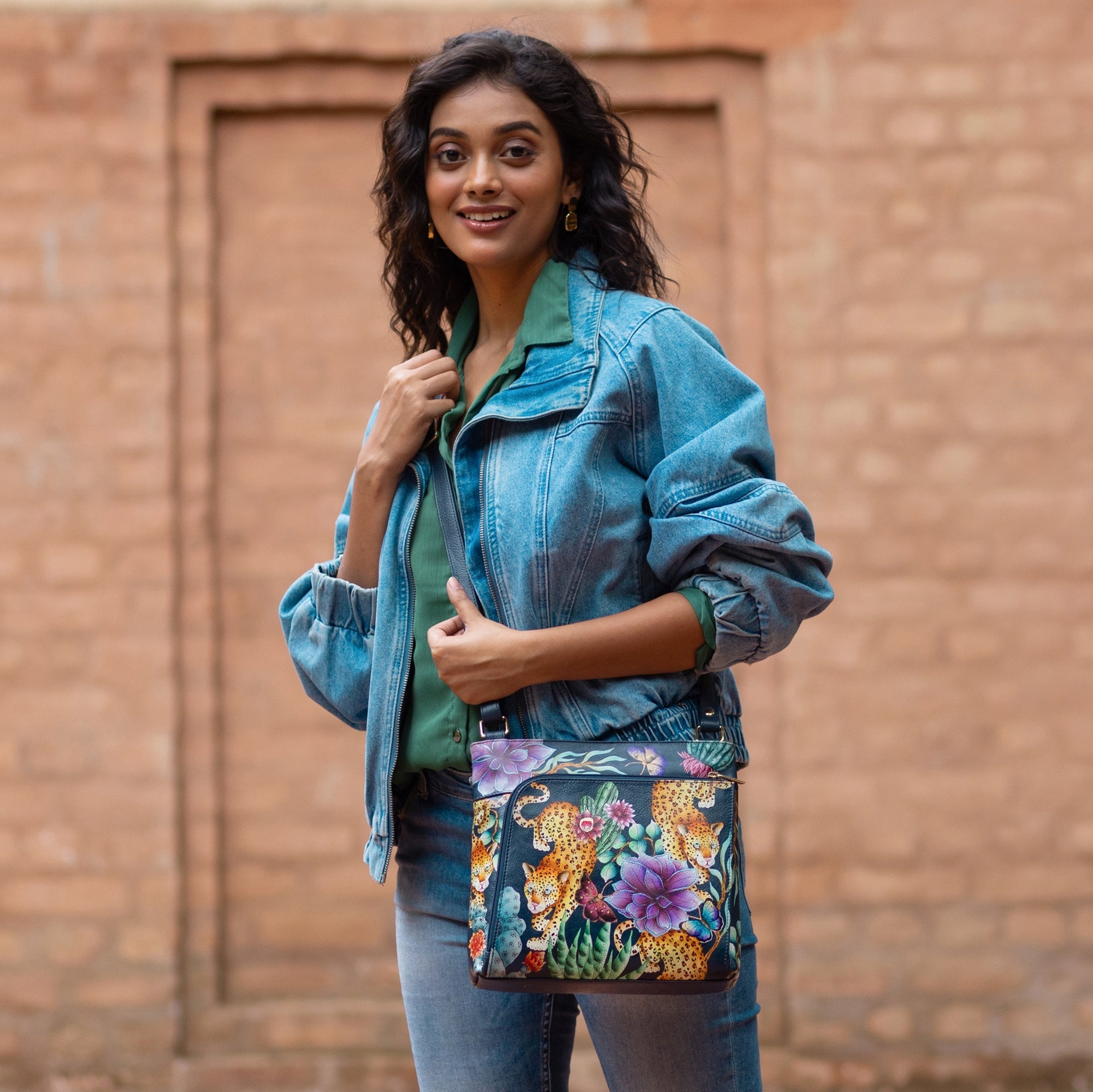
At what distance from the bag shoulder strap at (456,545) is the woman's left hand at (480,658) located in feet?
0.08

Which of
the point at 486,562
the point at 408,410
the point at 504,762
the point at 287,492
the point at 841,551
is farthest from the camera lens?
the point at 287,492

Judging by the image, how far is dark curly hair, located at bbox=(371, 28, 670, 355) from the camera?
1846 millimetres

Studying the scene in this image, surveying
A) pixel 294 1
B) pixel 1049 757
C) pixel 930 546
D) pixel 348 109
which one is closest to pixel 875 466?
pixel 930 546

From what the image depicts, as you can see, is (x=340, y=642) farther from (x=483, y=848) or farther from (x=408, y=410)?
(x=483, y=848)

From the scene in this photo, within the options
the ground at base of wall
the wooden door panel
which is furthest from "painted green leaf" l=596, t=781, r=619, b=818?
the ground at base of wall

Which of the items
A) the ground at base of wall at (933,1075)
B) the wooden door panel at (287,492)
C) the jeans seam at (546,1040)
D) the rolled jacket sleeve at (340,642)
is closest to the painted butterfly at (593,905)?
the jeans seam at (546,1040)

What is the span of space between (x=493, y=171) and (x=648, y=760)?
33.4 inches

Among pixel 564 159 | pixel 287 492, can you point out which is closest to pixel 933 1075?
pixel 287 492

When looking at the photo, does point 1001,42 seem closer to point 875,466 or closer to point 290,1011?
point 875,466

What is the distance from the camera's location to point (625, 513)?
1.73m

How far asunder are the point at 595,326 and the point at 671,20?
2.90 metres

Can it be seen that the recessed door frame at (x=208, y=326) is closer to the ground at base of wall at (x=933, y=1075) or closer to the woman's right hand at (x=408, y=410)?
the ground at base of wall at (x=933, y=1075)

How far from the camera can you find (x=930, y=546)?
14.1 feet

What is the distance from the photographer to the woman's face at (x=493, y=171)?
183 cm
